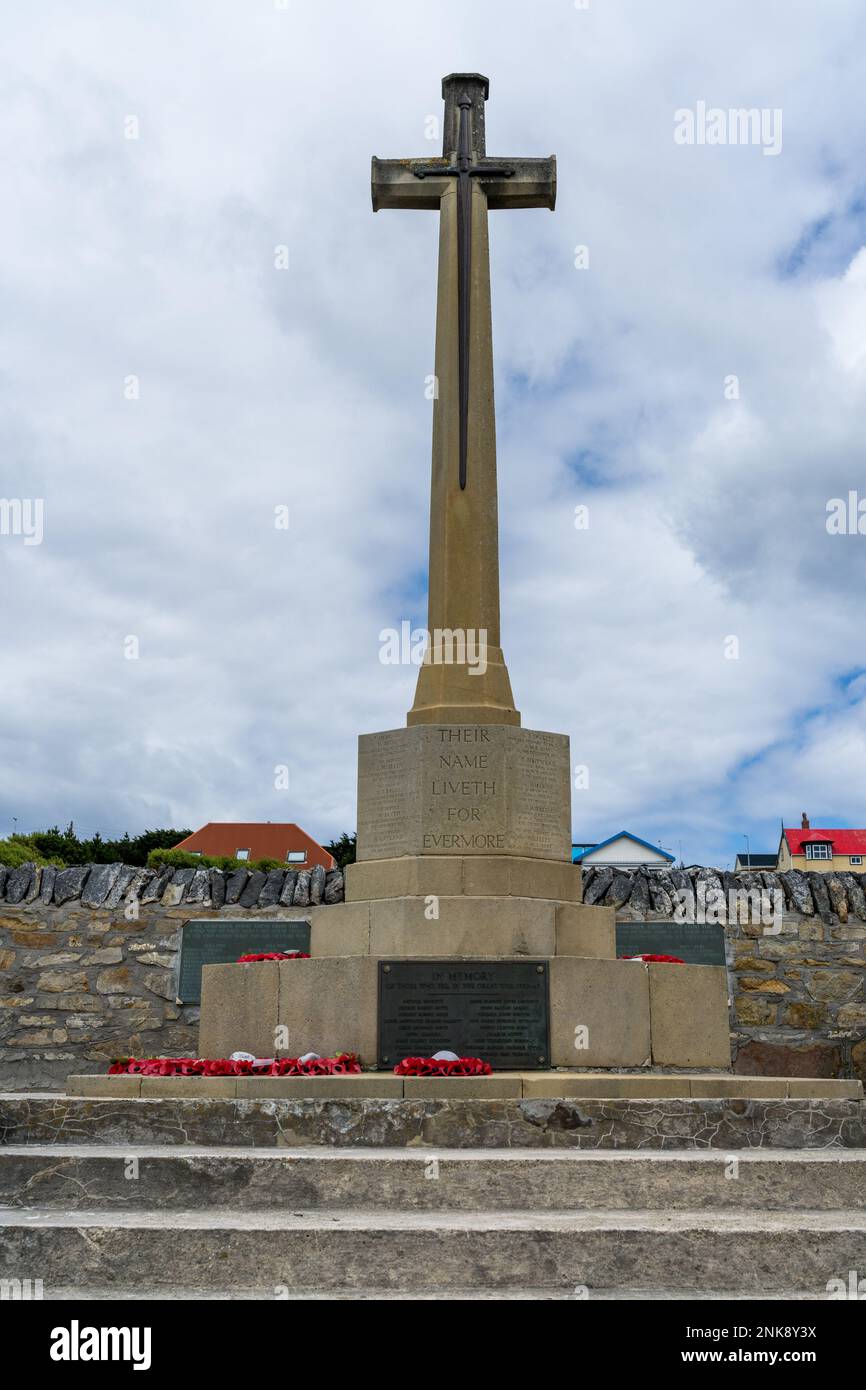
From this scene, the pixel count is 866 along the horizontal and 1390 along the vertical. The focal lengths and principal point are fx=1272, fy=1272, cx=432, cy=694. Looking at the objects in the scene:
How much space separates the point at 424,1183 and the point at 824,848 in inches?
2339

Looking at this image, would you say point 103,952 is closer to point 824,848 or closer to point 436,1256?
point 436,1256

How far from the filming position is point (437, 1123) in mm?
6941

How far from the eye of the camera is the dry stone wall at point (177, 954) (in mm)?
12281

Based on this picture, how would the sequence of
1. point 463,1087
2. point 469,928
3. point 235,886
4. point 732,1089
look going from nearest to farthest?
point 463,1087
point 732,1089
point 469,928
point 235,886

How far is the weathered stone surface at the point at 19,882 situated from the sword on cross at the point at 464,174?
7230 mm

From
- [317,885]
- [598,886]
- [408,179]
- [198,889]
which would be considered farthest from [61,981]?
[408,179]

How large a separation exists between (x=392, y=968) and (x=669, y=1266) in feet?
11.7

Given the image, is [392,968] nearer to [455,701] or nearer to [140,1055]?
[455,701]

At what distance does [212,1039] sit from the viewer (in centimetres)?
902

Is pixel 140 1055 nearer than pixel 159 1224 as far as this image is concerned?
No

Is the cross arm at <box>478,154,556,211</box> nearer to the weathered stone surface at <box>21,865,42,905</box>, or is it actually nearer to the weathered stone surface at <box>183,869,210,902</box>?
the weathered stone surface at <box>183,869,210,902</box>

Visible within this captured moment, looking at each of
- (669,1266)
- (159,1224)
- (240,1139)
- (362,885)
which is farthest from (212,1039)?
(669,1266)

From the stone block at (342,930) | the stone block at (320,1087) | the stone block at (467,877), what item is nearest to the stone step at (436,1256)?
the stone block at (320,1087)

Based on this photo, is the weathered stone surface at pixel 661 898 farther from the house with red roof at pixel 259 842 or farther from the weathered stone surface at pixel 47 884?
the house with red roof at pixel 259 842
